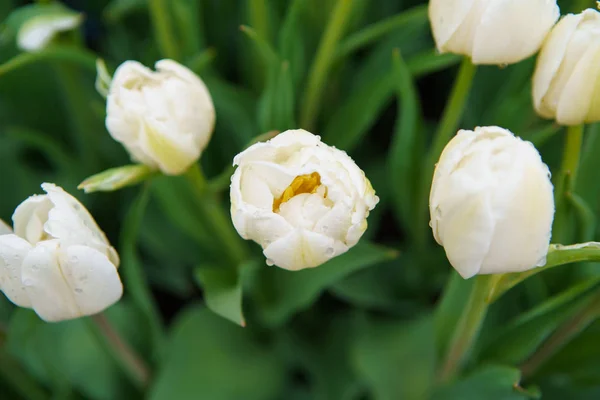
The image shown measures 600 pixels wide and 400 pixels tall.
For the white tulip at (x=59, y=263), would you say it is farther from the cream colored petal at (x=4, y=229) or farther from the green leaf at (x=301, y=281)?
the green leaf at (x=301, y=281)

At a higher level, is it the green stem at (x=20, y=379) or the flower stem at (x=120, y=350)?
the flower stem at (x=120, y=350)

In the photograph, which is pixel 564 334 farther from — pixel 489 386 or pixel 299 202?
pixel 299 202

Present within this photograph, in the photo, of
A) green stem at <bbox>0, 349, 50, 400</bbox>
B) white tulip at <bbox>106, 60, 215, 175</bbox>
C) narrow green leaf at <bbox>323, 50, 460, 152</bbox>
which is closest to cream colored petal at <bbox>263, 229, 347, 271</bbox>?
white tulip at <bbox>106, 60, 215, 175</bbox>

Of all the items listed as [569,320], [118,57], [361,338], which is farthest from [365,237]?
[118,57]

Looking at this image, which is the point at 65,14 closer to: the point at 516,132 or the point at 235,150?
the point at 235,150

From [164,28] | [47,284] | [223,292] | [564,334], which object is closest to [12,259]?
[47,284]

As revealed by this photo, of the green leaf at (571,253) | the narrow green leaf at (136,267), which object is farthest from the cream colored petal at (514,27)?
the narrow green leaf at (136,267)
